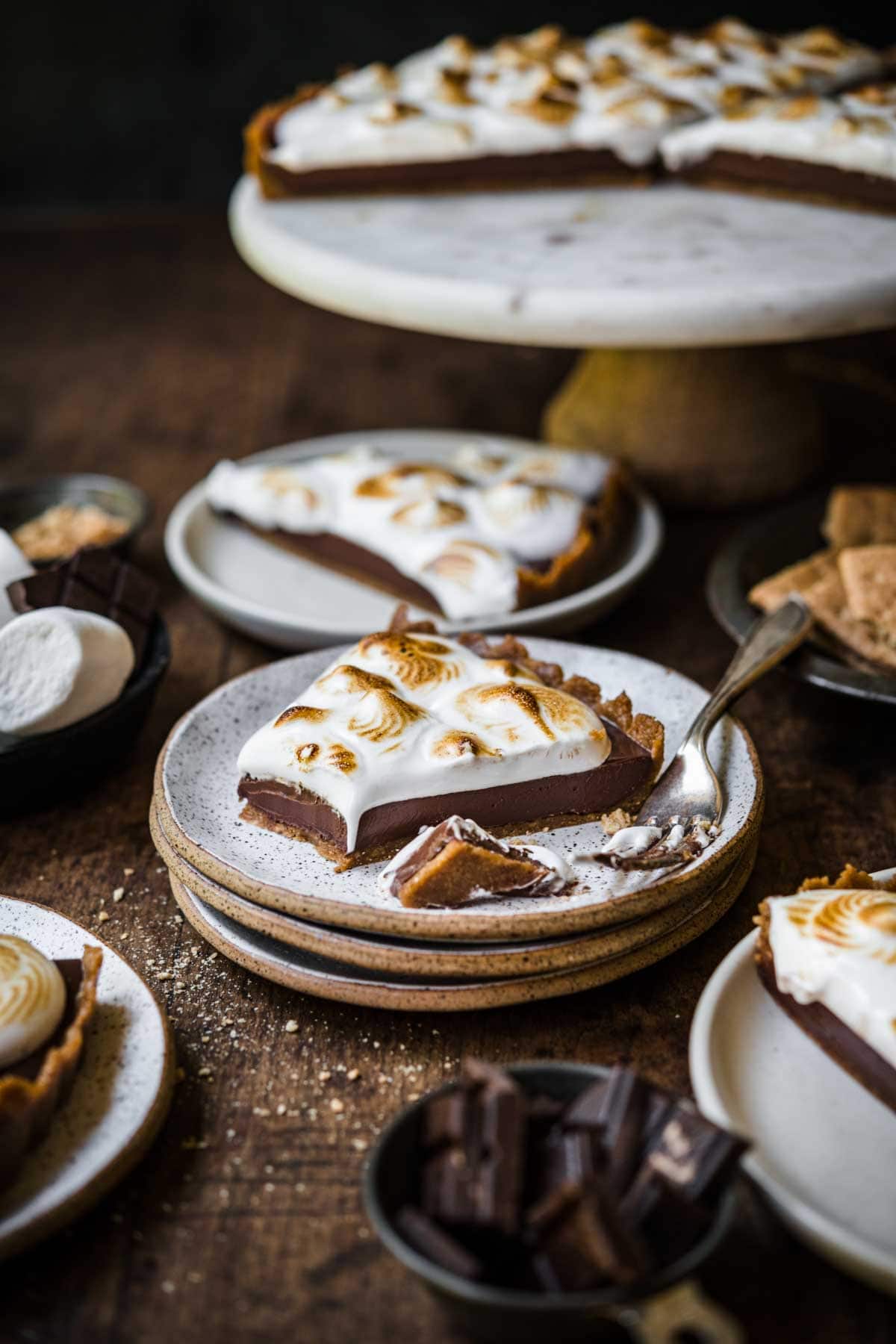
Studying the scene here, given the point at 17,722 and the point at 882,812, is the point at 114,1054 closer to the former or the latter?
the point at 17,722

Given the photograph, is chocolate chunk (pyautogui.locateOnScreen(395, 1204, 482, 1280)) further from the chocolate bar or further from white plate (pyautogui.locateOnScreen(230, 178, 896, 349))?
white plate (pyautogui.locateOnScreen(230, 178, 896, 349))

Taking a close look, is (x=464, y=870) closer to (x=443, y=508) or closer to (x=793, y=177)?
(x=443, y=508)

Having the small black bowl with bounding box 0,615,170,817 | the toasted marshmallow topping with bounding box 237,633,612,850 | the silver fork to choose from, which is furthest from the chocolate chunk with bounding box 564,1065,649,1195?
the small black bowl with bounding box 0,615,170,817

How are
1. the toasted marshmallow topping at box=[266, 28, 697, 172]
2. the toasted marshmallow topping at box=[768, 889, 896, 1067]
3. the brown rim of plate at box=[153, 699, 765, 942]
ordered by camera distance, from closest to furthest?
the toasted marshmallow topping at box=[768, 889, 896, 1067] → the brown rim of plate at box=[153, 699, 765, 942] → the toasted marshmallow topping at box=[266, 28, 697, 172]

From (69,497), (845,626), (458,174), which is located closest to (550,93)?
(458,174)

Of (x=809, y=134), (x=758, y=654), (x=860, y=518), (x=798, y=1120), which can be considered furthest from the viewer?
(x=809, y=134)

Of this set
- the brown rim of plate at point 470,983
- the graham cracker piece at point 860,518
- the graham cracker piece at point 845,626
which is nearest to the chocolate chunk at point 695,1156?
the brown rim of plate at point 470,983
